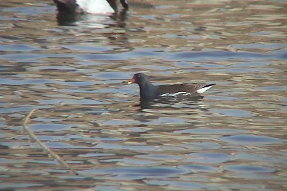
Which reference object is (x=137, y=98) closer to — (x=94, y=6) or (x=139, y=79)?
(x=139, y=79)

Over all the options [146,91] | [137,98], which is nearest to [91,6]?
[137,98]

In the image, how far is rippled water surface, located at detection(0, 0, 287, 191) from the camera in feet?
33.7

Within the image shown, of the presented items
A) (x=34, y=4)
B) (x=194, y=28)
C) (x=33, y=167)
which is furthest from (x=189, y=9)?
(x=33, y=167)

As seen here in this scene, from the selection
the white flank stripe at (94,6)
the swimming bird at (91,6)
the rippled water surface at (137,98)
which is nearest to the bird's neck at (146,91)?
the rippled water surface at (137,98)

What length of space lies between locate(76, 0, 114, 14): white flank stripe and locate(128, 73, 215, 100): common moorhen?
283 inches

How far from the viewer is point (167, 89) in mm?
14117

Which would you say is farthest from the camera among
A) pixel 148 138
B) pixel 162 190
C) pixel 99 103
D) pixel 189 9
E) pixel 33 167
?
pixel 189 9

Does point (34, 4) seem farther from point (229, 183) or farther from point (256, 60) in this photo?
point (229, 183)

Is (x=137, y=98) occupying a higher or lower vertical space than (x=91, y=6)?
lower

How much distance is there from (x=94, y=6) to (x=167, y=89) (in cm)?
755

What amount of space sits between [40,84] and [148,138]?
3.47 meters

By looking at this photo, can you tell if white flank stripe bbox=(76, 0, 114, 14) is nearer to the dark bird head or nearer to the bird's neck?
the dark bird head

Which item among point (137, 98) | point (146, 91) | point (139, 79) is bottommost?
point (137, 98)

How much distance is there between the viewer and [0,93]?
46.6ft
